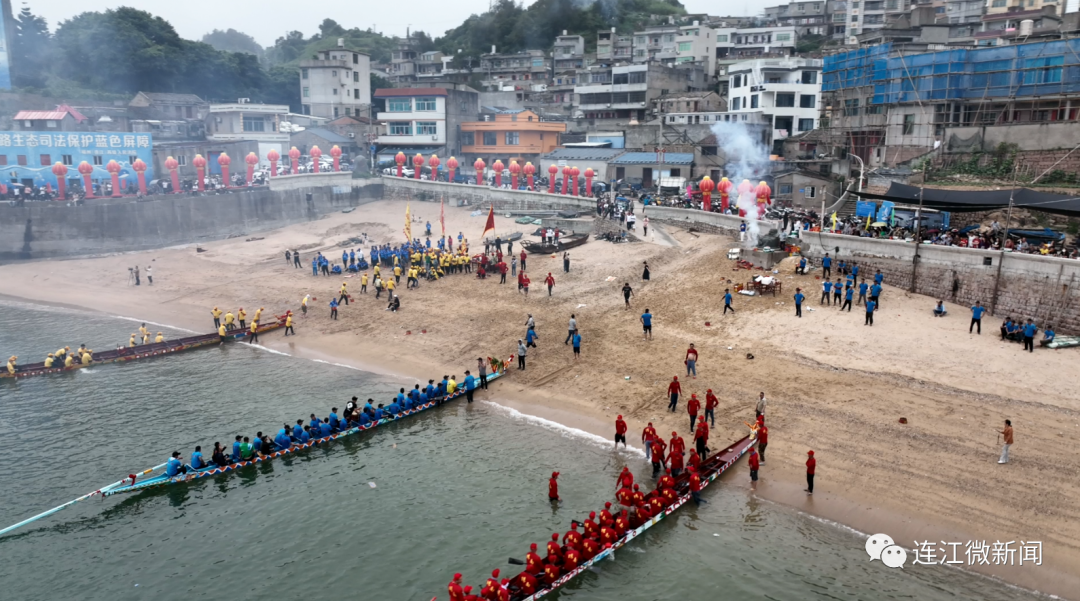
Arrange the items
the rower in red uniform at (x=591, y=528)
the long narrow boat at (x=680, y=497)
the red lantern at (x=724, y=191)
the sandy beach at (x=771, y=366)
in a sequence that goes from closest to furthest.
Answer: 1. the long narrow boat at (x=680, y=497)
2. the rower in red uniform at (x=591, y=528)
3. the sandy beach at (x=771, y=366)
4. the red lantern at (x=724, y=191)

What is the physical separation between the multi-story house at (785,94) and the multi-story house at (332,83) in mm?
46367

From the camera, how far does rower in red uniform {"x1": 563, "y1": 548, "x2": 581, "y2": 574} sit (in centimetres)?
1634

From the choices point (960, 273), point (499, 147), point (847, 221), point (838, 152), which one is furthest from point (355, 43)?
point (960, 273)

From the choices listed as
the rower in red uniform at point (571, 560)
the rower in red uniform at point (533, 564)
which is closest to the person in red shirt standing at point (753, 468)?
the rower in red uniform at point (571, 560)

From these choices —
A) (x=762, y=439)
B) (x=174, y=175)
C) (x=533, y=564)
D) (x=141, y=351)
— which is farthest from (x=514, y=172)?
(x=533, y=564)

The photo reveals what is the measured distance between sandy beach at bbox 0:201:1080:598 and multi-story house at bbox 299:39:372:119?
149 ft

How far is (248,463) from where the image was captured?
22453 mm

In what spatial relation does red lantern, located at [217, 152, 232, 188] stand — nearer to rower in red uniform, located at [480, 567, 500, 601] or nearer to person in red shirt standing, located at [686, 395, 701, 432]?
person in red shirt standing, located at [686, 395, 701, 432]

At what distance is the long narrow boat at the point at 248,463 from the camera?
2069cm

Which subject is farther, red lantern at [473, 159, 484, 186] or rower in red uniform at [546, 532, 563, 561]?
red lantern at [473, 159, 484, 186]

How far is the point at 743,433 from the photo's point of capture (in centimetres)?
2220

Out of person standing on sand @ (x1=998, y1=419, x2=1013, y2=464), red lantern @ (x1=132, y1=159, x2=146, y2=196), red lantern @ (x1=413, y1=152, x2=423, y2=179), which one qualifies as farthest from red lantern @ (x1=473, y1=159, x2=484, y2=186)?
person standing on sand @ (x1=998, y1=419, x2=1013, y2=464)

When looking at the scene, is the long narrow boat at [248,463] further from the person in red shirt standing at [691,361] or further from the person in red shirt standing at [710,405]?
the person in red shirt standing at [710,405]

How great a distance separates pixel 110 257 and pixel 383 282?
2539cm
